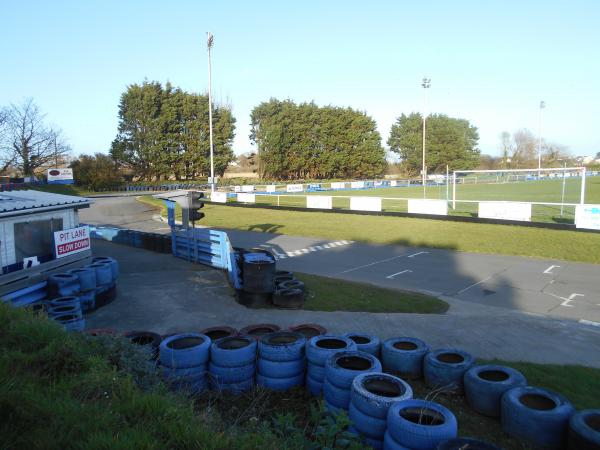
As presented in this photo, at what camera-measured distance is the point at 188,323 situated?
9.54 metres

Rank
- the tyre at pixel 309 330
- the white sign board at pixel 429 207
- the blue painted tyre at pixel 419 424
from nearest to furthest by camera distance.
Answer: the blue painted tyre at pixel 419 424 → the tyre at pixel 309 330 → the white sign board at pixel 429 207

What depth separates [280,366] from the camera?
20.5 ft

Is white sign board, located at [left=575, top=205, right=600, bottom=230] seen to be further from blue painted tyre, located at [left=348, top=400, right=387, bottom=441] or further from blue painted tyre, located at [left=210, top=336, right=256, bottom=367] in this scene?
A: blue painted tyre, located at [left=348, top=400, right=387, bottom=441]

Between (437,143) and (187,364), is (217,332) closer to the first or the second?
(187,364)

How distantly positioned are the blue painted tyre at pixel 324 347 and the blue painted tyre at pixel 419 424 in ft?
5.31

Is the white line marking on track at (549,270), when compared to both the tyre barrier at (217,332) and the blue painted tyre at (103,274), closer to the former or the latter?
the tyre barrier at (217,332)

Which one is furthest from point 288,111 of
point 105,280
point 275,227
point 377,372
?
point 377,372

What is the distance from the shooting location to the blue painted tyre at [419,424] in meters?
4.02

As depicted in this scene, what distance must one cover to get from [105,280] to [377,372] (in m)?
7.76

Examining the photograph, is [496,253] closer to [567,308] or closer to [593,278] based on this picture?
[593,278]

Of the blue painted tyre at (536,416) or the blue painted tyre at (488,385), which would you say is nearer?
the blue painted tyre at (536,416)

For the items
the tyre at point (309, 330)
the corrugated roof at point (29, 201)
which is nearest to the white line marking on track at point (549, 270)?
the tyre at point (309, 330)

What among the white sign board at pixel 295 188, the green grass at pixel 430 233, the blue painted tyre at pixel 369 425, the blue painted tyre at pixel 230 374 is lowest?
the green grass at pixel 430 233

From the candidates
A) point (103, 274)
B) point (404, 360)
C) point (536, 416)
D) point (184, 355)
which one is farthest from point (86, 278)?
point (536, 416)
